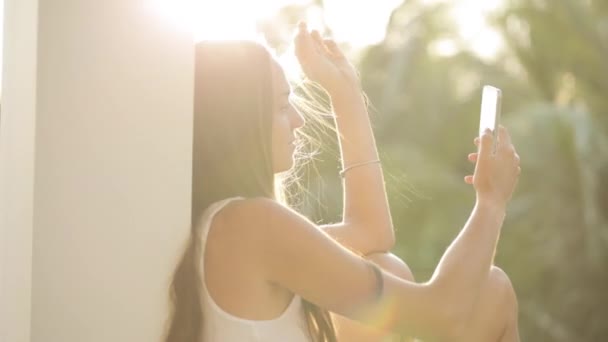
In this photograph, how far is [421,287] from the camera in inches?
76.5

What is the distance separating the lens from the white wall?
5.91 feet

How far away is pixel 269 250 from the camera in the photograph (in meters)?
1.86

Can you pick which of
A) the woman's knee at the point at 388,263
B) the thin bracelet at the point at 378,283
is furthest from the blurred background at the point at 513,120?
the thin bracelet at the point at 378,283

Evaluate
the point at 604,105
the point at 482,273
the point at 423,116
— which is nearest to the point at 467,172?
the point at 423,116

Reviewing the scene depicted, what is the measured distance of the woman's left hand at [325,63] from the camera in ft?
8.14

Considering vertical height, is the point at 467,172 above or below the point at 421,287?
below

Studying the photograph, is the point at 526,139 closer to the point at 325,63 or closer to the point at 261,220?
the point at 325,63

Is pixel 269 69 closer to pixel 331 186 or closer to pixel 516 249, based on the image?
pixel 331 186

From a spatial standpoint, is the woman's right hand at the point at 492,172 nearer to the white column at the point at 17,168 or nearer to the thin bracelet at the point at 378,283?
the thin bracelet at the point at 378,283

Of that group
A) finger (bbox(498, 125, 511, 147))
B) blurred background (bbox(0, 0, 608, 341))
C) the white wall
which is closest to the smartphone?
finger (bbox(498, 125, 511, 147))

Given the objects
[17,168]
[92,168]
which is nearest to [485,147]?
[92,168]

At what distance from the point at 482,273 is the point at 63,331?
0.79 metres

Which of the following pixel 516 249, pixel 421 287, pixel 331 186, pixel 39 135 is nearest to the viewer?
pixel 39 135

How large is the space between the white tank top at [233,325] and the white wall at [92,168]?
2.6 inches
